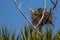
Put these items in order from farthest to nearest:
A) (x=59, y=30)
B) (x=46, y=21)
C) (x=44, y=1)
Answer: (x=46, y=21)
(x=44, y=1)
(x=59, y=30)

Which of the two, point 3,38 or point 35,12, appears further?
point 35,12

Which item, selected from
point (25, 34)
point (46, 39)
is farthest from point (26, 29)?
point (46, 39)

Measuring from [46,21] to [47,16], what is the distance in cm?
25

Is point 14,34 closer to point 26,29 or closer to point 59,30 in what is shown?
point 26,29

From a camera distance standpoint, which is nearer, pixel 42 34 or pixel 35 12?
pixel 42 34

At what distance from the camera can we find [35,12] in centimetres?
515

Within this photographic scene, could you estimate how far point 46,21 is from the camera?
488 centimetres

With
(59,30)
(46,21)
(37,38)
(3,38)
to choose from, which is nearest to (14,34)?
(3,38)

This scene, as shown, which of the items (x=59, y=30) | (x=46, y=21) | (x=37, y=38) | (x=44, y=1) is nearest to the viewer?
(x=37, y=38)

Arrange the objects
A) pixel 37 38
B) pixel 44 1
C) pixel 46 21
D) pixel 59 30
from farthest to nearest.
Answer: pixel 46 21, pixel 44 1, pixel 59 30, pixel 37 38

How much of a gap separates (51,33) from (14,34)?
2.07ft

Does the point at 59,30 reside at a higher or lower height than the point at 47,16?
lower

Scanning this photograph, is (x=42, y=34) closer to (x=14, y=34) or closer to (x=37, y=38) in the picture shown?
(x=37, y=38)

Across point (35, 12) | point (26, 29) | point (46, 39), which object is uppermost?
point (35, 12)
